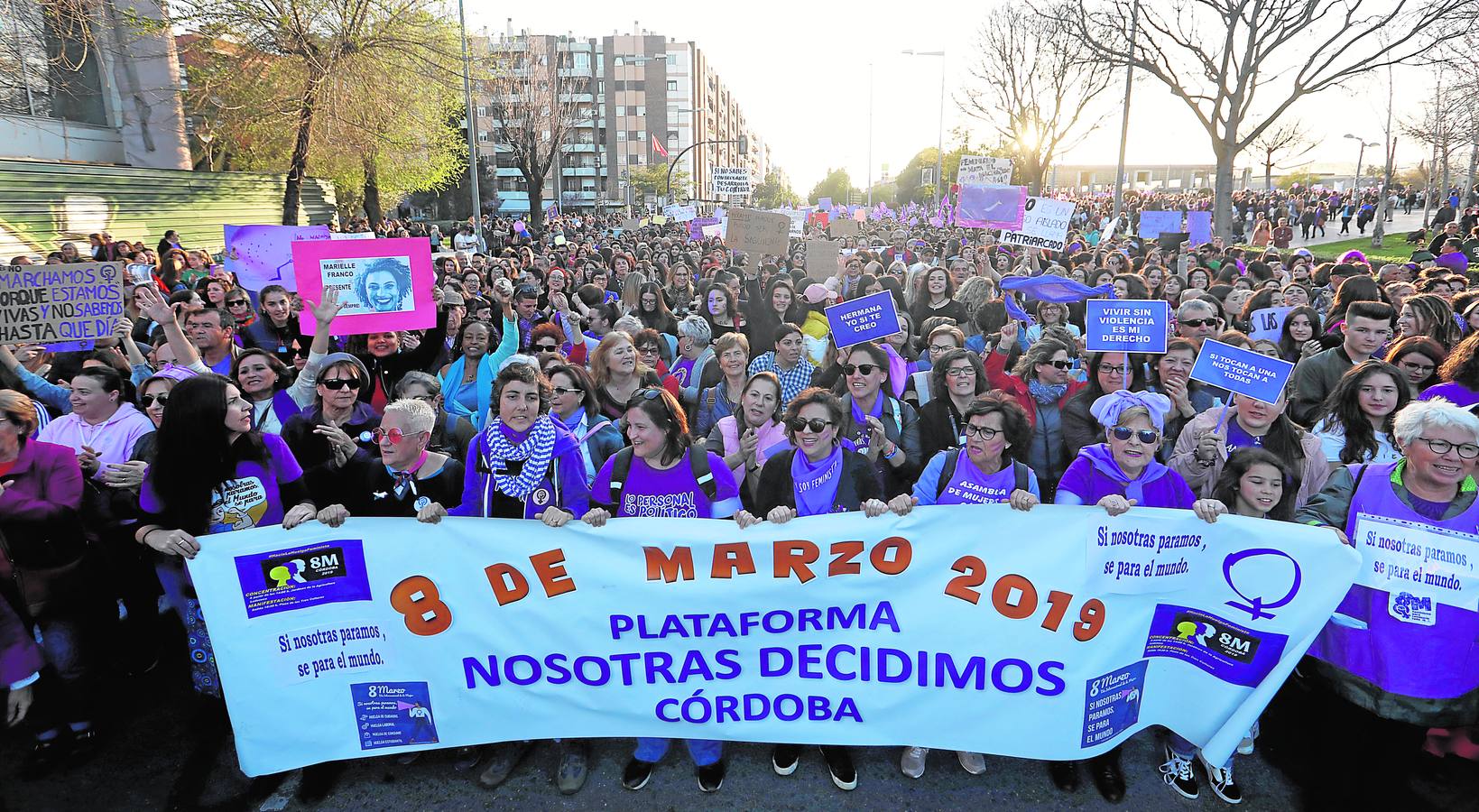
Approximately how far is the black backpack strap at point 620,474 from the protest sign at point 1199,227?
54.3 ft

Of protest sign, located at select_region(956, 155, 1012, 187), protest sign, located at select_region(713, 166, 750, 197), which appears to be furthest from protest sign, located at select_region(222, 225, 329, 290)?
protest sign, located at select_region(956, 155, 1012, 187)

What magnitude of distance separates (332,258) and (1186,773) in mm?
5788

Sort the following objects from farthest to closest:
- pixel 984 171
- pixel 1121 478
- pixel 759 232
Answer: pixel 984 171
pixel 759 232
pixel 1121 478

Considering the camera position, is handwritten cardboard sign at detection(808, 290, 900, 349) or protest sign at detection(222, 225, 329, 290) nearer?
handwritten cardboard sign at detection(808, 290, 900, 349)

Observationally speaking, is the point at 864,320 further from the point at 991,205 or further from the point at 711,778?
the point at 991,205

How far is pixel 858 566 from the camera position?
3.32 meters

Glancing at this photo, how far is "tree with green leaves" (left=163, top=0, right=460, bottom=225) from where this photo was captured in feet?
53.6

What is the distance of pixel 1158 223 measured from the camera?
18.0 metres

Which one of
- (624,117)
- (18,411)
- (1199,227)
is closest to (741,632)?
(18,411)

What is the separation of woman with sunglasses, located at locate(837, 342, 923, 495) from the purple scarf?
50cm

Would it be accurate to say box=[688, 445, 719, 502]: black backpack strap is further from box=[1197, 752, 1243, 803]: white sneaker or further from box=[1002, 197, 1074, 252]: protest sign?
box=[1002, 197, 1074, 252]: protest sign

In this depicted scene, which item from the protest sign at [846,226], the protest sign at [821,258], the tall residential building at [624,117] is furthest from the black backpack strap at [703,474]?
the tall residential building at [624,117]

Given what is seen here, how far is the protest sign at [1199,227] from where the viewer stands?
1686 centimetres

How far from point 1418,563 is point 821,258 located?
8659 millimetres
